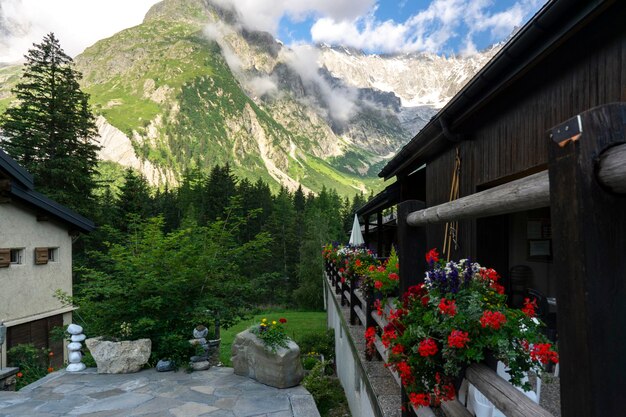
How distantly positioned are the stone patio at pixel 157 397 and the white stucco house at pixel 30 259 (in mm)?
5690

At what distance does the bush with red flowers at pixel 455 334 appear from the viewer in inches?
69.2

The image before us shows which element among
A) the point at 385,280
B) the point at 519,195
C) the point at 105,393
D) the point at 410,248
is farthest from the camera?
the point at 105,393

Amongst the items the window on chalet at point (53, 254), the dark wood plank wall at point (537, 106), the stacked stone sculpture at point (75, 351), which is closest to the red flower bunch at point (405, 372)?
the dark wood plank wall at point (537, 106)

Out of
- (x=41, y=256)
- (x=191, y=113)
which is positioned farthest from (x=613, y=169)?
(x=191, y=113)

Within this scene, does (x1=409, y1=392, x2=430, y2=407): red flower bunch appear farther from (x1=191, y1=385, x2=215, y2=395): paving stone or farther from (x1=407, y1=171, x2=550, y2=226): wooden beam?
(x1=191, y1=385, x2=215, y2=395): paving stone

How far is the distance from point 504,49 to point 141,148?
120 metres

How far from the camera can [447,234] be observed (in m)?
6.10

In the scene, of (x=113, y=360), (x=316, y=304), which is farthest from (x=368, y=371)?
(x=316, y=304)

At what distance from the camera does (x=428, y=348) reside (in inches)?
74.9

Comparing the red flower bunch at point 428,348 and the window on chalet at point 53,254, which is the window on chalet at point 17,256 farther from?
the red flower bunch at point 428,348

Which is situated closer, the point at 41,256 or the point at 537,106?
the point at 537,106

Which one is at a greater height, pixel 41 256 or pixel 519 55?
pixel 519 55

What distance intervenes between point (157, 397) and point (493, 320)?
209 inches

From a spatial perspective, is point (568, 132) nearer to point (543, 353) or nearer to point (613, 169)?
point (613, 169)
